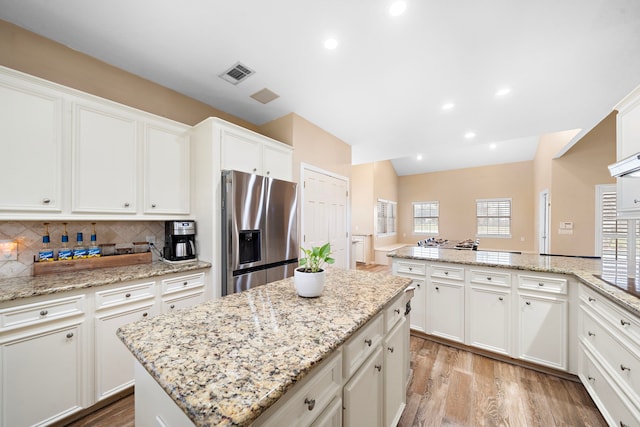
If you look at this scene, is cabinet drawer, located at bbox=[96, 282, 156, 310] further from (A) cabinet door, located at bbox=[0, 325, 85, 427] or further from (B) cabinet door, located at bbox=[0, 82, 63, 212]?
(B) cabinet door, located at bbox=[0, 82, 63, 212]

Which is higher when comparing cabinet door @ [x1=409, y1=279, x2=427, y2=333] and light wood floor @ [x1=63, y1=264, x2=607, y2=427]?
cabinet door @ [x1=409, y1=279, x2=427, y2=333]

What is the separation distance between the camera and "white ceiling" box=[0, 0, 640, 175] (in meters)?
Result: 1.62

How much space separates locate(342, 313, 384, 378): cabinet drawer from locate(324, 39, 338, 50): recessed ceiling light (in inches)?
79.5

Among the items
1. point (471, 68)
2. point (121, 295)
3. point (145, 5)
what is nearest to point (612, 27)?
point (471, 68)

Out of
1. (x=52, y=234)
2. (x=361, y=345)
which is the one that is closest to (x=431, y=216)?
(x=361, y=345)

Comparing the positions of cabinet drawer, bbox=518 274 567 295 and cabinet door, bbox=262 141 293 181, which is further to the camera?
cabinet door, bbox=262 141 293 181

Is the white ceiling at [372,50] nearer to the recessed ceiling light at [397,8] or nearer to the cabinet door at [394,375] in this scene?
the recessed ceiling light at [397,8]

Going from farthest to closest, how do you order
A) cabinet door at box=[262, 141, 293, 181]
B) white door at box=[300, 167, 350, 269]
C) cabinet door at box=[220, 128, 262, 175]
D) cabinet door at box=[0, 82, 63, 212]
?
1. white door at box=[300, 167, 350, 269]
2. cabinet door at box=[262, 141, 293, 181]
3. cabinet door at box=[220, 128, 262, 175]
4. cabinet door at box=[0, 82, 63, 212]

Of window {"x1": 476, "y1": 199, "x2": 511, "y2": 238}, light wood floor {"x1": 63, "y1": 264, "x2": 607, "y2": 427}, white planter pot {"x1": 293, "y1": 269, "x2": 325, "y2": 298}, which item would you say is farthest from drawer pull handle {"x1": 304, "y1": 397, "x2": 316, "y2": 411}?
window {"x1": 476, "y1": 199, "x2": 511, "y2": 238}

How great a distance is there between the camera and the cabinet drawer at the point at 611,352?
4.06ft

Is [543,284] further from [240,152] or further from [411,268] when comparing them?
[240,152]

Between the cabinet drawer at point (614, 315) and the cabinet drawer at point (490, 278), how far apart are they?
1.56 ft

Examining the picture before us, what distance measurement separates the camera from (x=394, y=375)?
1.39 m

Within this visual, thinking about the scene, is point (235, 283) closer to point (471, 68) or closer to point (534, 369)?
point (534, 369)
